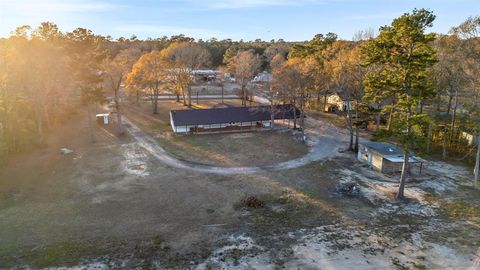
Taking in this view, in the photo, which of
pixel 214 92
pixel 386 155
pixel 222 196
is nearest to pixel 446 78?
pixel 386 155

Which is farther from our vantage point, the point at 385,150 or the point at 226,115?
the point at 226,115

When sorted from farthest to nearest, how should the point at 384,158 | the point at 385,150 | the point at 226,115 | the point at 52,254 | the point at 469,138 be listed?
the point at 226,115
the point at 469,138
the point at 385,150
the point at 384,158
the point at 52,254

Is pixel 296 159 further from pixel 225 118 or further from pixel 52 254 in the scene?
pixel 52 254

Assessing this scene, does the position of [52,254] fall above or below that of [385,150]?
below

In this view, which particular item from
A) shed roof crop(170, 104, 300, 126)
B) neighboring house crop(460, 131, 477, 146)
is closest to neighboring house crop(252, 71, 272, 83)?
shed roof crop(170, 104, 300, 126)

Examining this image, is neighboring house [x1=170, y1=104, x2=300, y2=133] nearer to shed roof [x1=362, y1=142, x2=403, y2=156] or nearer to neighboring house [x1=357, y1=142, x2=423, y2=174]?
neighboring house [x1=357, y1=142, x2=423, y2=174]

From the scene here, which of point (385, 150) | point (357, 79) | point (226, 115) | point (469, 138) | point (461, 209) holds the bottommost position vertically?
point (461, 209)

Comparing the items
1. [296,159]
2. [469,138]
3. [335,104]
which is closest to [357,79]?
[296,159]

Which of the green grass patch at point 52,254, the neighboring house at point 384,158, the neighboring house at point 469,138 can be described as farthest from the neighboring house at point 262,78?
the green grass patch at point 52,254
